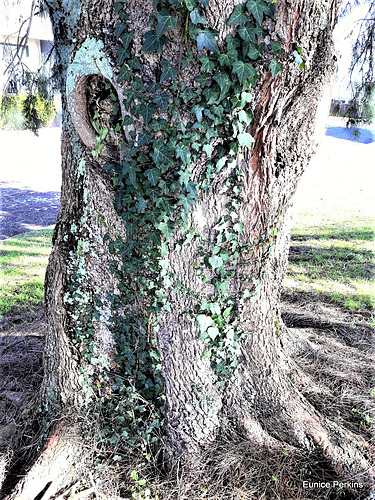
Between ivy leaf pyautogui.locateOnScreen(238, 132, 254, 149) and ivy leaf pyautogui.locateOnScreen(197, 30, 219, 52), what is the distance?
1.20ft

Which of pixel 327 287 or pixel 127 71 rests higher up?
pixel 127 71

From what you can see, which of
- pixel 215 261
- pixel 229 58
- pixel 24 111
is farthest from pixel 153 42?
pixel 24 111

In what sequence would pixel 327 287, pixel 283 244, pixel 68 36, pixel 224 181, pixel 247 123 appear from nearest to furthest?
1. pixel 247 123
2. pixel 224 181
3. pixel 68 36
4. pixel 283 244
5. pixel 327 287

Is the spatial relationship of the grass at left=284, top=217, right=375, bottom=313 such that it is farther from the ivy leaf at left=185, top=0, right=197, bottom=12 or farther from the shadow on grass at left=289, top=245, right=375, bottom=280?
the ivy leaf at left=185, top=0, right=197, bottom=12

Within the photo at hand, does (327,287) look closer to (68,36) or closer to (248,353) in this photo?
(248,353)

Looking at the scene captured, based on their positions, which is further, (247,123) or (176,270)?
(176,270)

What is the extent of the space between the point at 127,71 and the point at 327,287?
369 centimetres

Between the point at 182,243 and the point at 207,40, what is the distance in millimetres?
884

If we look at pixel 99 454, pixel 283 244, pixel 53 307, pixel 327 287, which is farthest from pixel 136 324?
pixel 327 287

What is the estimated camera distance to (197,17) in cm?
158

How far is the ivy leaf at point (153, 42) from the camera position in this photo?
1.61m

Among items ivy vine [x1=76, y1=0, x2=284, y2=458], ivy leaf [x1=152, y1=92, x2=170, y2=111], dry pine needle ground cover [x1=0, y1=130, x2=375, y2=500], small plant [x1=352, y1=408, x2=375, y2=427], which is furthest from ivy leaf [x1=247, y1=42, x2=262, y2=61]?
small plant [x1=352, y1=408, x2=375, y2=427]

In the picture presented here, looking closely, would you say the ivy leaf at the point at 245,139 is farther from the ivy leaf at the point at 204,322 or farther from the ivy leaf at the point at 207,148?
the ivy leaf at the point at 204,322

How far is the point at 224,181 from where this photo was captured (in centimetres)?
191
